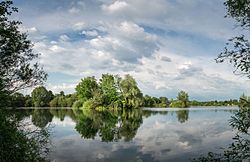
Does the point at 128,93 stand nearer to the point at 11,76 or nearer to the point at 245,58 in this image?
the point at 11,76

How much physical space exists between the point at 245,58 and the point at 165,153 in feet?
46.0

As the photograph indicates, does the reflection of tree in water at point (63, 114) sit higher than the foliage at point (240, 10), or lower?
lower

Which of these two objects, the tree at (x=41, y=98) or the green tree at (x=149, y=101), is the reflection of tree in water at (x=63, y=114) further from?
the green tree at (x=149, y=101)

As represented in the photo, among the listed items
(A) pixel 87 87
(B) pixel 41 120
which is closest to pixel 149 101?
(A) pixel 87 87

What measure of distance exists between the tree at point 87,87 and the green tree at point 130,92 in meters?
12.3

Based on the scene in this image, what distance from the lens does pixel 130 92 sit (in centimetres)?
8288

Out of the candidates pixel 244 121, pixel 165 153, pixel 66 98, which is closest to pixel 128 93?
pixel 66 98

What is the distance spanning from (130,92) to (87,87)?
1667cm

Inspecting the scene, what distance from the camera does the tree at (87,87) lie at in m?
92.6

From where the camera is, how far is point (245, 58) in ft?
20.6

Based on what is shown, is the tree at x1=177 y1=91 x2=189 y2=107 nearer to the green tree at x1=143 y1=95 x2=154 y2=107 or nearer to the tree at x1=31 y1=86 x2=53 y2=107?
the green tree at x1=143 y1=95 x2=154 y2=107

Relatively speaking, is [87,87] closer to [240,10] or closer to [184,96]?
[184,96]

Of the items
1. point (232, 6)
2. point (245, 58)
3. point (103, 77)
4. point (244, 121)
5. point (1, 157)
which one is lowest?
point (1, 157)

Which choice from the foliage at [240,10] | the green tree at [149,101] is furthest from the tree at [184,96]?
the foliage at [240,10]
